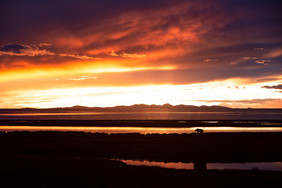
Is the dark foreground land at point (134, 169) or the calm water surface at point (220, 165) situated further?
the calm water surface at point (220, 165)

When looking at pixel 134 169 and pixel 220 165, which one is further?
pixel 220 165

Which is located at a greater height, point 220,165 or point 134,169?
point 134,169

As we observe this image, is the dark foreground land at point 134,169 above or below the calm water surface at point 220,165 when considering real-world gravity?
above

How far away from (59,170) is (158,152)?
1615cm

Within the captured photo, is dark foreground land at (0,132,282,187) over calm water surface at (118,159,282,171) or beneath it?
over

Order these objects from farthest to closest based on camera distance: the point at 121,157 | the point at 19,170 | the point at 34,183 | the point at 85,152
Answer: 1. the point at 85,152
2. the point at 121,157
3. the point at 19,170
4. the point at 34,183

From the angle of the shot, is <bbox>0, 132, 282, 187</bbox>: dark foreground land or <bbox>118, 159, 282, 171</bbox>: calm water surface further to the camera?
<bbox>118, 159, 282, 171</bbox>: calm water surface

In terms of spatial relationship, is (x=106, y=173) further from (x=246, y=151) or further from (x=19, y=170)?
(x=246, y=151)

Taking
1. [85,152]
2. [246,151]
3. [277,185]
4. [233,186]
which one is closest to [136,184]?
[233,186]

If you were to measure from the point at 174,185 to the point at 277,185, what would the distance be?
6.43m

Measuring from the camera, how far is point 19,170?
2028cm

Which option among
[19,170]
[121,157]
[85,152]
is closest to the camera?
[19,170]

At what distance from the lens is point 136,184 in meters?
17.3

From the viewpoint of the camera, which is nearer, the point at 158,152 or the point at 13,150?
the point at 158,152
